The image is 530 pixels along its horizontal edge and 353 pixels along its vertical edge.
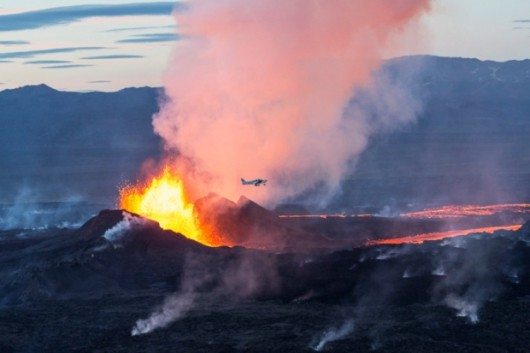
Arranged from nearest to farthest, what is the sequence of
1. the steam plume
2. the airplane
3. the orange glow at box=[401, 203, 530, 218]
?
the steam plume
the airplane
the orange glow at box=[401, 203, 530, 218]

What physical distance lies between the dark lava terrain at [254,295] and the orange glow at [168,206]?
26.7 ft

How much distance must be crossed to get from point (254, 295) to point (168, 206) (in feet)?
93.1

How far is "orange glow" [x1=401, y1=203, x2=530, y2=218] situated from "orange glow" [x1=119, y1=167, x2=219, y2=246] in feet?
92.9

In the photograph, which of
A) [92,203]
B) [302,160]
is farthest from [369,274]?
[302,160]

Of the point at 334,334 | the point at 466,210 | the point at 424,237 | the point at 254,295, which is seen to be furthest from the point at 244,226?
the point at 466,210

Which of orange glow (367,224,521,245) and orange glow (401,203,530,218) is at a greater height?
orange glow (367,224,521,245)

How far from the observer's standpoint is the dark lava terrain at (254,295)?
173 ft

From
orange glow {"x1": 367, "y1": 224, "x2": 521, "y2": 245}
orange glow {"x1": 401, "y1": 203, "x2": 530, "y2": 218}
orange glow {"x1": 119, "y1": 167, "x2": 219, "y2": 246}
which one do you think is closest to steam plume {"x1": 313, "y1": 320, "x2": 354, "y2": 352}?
orange glow {"x1": 119, "y1": 167, "x2": 219, "y2": 246}

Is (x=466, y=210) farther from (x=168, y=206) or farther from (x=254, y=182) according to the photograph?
(x=168, y=206)

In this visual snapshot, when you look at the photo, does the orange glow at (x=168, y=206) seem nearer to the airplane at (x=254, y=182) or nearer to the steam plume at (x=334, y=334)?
the airplane at (x=254, y=182)

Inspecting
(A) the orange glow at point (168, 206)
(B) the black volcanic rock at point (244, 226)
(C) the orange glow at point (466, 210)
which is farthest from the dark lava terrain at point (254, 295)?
(C) the orange glow at point (466, 210)

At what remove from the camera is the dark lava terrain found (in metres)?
52.8

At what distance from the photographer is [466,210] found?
4690 inches

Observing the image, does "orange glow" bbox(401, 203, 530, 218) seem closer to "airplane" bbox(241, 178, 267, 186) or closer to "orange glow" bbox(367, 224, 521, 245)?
"orange glow" bbox(367, 224, 521, 245)
